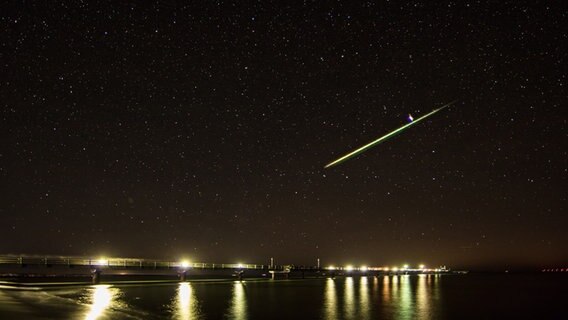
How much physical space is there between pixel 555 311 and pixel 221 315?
70.0ft

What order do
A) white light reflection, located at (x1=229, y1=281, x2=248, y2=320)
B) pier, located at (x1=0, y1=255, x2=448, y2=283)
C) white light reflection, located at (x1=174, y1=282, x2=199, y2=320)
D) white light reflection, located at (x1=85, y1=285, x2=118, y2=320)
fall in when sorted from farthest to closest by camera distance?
pier, located at (x1=0, y1=255, x2=448, y2=283)
white light reflection, located at (x1=229, y1=281, x2=248, y2=320)
white light reflection, located at (x1=174, y1=282, x2=199, y2=320)
white light reflection, located at (x1=85, y1=285, x2=118, y2=320)

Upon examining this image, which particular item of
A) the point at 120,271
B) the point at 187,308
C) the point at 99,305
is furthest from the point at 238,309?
the point at 120,271

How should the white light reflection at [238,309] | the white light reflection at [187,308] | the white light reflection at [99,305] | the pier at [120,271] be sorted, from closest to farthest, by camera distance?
the white light reflection at [99,305], the white light reflection at [187,308], the white light reflection at [238,309], the pier at [120,271]

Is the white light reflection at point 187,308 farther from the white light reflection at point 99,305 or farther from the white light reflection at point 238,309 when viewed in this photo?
the white light reflection at point 99,305

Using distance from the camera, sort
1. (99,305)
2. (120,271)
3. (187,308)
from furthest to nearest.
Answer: (120,271) → (187,308) → (99,305)

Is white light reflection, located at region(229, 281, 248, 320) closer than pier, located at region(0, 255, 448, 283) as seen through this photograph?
Yes

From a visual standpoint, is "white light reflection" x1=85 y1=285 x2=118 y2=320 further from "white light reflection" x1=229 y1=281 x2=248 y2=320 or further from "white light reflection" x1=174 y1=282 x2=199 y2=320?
"white light reflection" x1=229 y1=281 x2=248 y2=320

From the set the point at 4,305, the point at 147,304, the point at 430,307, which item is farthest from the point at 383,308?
the point at 4,305

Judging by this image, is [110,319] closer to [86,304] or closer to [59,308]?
[59,308]

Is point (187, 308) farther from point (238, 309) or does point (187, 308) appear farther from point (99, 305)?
point (99, 305)

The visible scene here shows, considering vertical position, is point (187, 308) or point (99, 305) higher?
point (99, 305)

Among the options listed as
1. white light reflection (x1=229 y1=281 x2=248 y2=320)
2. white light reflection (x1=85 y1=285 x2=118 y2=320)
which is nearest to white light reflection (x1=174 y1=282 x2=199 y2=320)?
white light reflection (x1=229 y1=281 x2=248 y2=320)

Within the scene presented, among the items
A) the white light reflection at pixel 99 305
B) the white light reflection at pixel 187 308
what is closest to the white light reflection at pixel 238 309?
the white light reflection at pixel 187 308

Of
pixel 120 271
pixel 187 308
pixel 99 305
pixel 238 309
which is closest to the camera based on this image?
pixel 99 305
